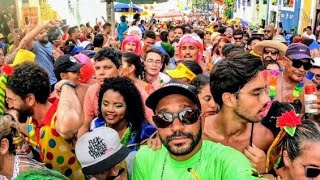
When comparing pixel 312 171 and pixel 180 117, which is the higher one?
pixel 180 117

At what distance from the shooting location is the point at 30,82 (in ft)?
10.3

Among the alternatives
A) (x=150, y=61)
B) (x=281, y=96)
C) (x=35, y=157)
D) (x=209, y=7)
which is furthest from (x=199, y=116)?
(x=209, y=7)

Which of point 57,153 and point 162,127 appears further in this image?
point 57,153

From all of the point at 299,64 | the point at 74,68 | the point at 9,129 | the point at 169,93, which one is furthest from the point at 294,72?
the point at 9,129

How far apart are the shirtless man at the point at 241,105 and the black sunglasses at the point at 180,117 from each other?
60 centimetres

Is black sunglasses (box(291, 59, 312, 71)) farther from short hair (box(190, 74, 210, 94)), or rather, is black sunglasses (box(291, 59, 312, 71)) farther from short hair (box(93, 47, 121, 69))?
short hair (box(93, 47, 121, 69))

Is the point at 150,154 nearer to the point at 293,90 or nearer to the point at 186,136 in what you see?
the point at 186,136

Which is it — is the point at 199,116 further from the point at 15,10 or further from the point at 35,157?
the point at 15,10

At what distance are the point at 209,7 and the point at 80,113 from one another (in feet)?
176

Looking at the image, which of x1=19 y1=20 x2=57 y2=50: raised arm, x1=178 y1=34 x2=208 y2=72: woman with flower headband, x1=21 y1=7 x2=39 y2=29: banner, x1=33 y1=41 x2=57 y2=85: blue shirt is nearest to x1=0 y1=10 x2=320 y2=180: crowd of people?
x1=19 y1=20 x2=57 y2=50: raised arm

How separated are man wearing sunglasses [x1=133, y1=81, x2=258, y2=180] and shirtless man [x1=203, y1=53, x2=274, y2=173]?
49 cm

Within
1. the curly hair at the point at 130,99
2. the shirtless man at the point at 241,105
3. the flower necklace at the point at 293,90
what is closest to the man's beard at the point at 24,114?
the curly hair at the point at 130,99

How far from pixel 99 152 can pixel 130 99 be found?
1.01 metres

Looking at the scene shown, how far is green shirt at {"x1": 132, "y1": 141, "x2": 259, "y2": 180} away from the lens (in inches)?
78.7
